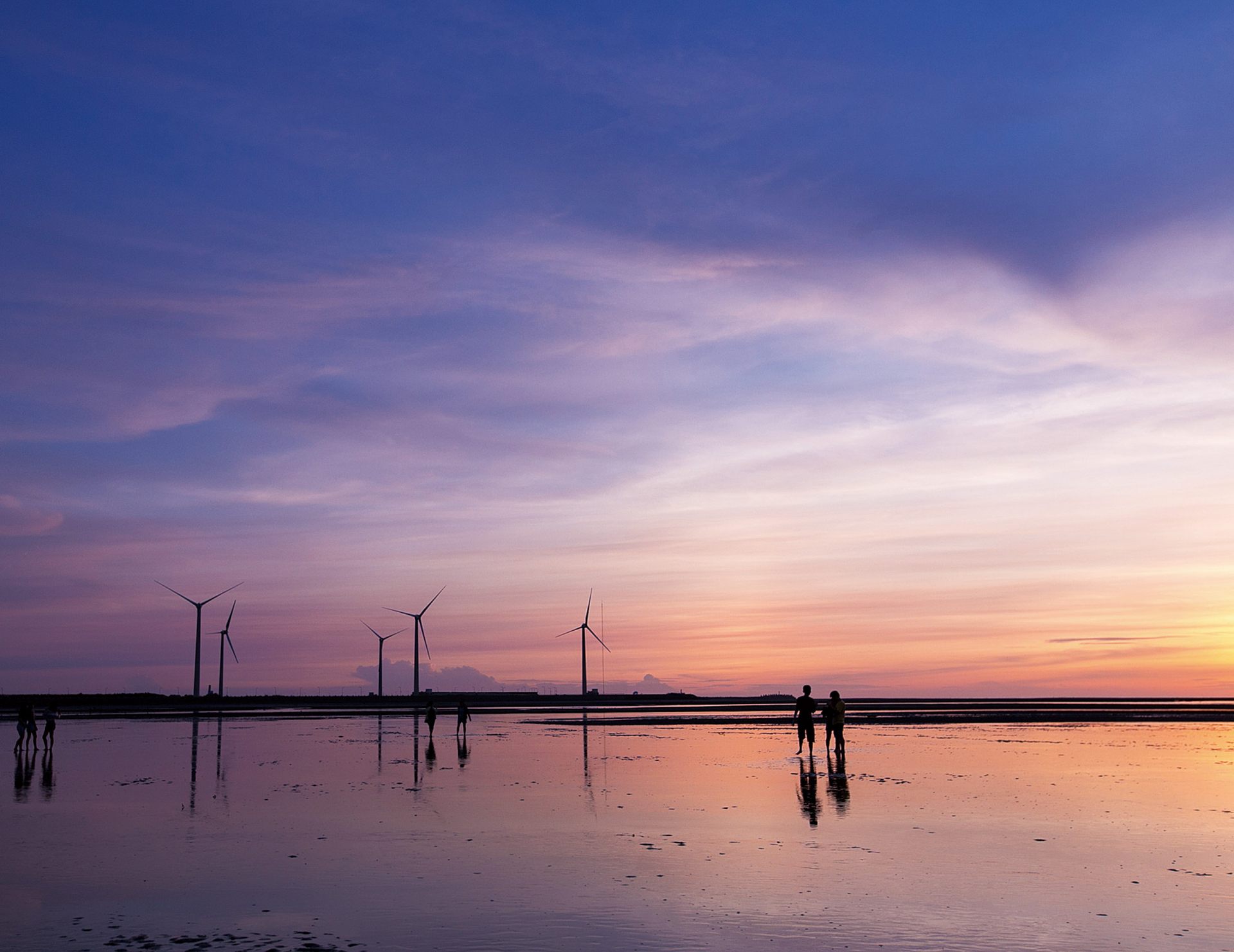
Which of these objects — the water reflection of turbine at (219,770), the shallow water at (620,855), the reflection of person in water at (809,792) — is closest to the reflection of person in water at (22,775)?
the shallow water at (620,855)

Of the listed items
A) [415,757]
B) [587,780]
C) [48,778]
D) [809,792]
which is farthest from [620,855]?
[415,757]

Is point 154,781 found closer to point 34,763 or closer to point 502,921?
point 34,763

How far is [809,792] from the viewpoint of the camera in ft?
89.2

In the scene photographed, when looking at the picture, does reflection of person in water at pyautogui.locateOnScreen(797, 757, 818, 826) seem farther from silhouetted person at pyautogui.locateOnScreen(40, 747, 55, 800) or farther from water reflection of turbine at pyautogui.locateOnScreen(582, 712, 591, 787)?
silhouetted person at pyautogui.locateOnScreen(40, 747, 55, 800)

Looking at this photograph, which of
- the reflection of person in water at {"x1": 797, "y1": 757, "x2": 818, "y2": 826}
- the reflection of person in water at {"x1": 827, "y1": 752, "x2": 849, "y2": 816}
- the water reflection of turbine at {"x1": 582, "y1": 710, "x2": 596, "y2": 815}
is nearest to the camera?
the reflection of person in water at {"x1": 797, "y1": 757, "x2": 818, "y2": 826}

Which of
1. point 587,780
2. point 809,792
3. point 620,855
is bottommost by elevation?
point 587,780

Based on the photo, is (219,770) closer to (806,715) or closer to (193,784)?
(193,784)

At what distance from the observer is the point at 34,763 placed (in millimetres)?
38031

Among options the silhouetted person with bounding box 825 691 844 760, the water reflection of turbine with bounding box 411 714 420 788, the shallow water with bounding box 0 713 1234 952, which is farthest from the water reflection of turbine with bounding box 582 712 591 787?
the silhouetted person with bounding box 825 691 844 760

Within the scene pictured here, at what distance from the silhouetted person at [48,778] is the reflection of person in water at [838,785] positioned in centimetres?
1956

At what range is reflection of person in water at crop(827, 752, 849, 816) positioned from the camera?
80.4ft

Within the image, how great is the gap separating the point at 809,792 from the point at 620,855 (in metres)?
10.3

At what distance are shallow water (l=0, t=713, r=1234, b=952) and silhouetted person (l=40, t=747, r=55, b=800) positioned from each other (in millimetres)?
287

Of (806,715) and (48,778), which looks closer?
(48,778)
